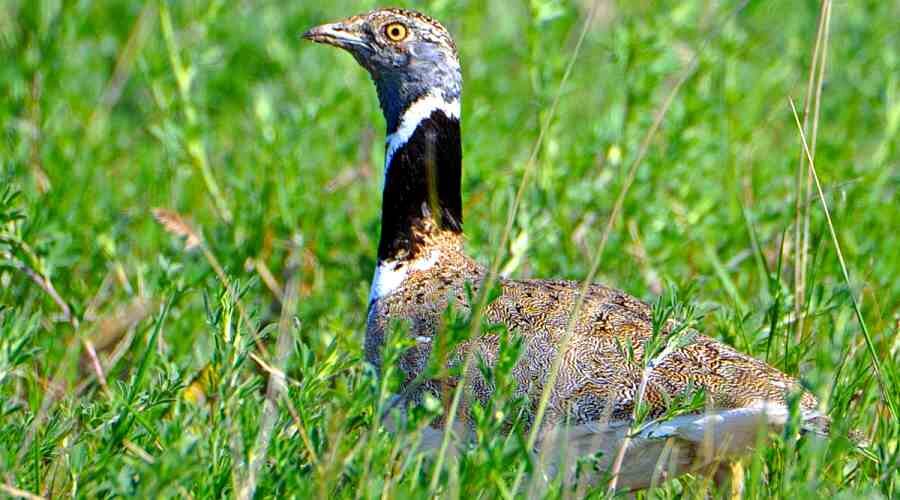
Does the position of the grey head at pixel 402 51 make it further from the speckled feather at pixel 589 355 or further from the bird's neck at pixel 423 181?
the speckled feather at pixel 589 355

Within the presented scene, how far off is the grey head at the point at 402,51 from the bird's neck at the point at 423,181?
4 cm

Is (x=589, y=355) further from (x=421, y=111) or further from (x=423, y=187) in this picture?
(x=421, y=111)

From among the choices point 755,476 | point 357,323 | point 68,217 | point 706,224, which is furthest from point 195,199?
point 755,476

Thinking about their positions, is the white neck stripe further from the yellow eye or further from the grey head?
the yellow eye

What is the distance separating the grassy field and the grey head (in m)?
0.66

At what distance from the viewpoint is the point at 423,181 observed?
14.7 ft

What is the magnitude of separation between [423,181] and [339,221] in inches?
48.4

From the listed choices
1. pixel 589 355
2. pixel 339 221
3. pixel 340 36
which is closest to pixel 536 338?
pixel 589 355

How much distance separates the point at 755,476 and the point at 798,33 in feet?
12.5

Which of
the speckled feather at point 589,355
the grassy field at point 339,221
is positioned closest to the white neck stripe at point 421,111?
the speckled feather at point 589,355

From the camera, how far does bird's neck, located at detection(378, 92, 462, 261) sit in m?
4.46

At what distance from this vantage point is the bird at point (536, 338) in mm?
3598

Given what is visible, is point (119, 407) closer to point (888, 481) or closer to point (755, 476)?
point (755, 476)

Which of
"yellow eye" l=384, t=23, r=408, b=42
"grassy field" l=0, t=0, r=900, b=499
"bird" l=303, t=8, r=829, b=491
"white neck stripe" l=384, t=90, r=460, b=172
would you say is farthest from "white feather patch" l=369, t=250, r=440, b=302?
"yellow eye" l=384, t=23, r=408, b=42
